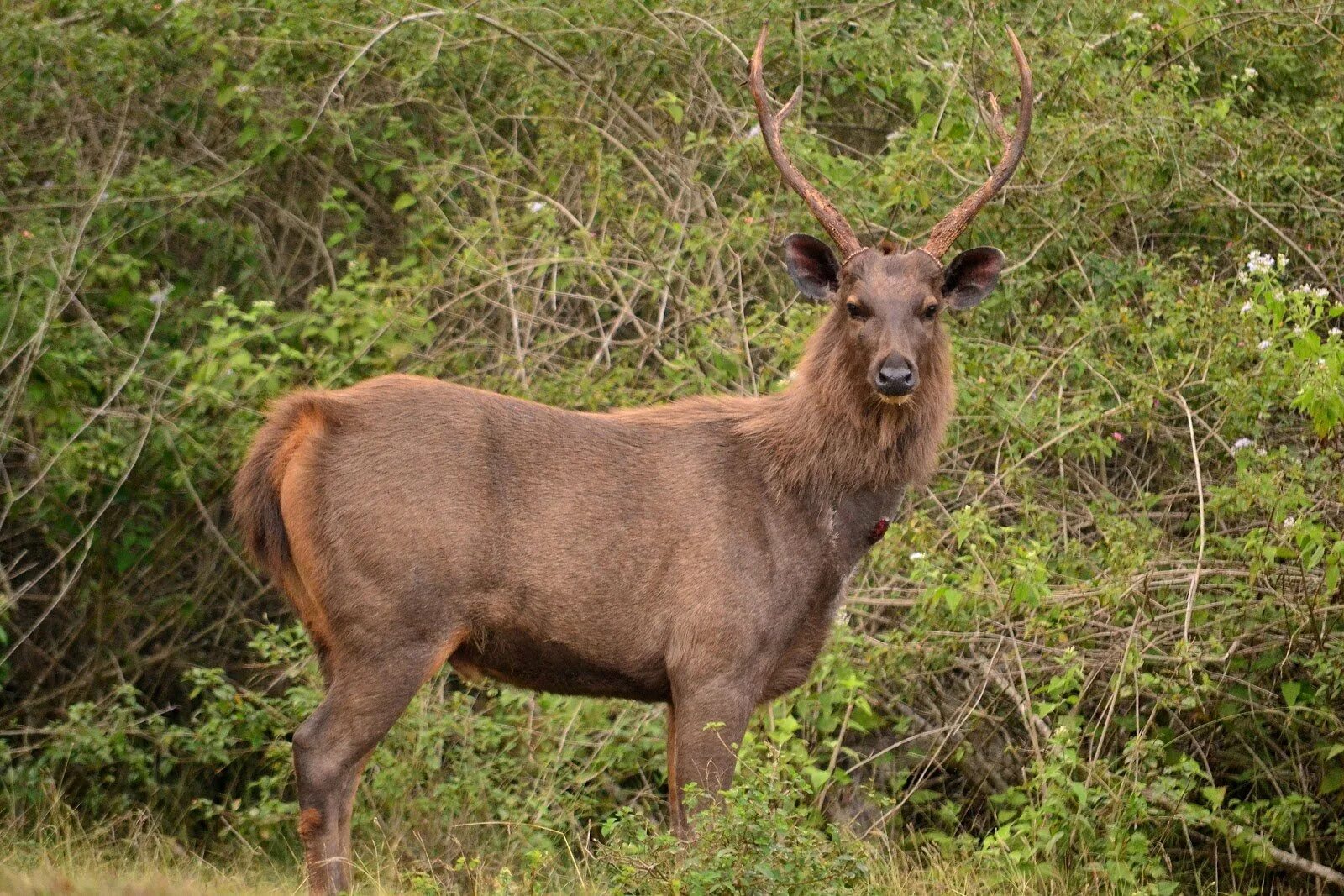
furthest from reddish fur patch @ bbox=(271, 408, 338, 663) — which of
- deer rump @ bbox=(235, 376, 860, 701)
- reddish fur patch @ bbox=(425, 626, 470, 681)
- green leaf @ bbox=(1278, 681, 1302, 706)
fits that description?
green leaf @ bbox=(1278, 681, 1302, 706)

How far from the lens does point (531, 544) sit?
6.12m

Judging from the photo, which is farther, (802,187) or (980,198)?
(802,187)

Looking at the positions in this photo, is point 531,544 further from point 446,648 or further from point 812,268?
point 812,268

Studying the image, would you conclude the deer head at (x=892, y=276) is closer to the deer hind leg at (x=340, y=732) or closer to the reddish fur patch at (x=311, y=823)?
the deer hind leg at (x=340, y=732)

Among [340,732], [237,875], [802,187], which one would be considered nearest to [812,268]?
[802,187]

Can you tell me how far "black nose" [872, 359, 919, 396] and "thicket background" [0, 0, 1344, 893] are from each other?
3.72 ft

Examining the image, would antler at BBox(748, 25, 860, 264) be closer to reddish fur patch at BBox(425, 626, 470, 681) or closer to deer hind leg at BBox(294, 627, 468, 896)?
reddish fur patch at BBox(425, 626, 470, 681)

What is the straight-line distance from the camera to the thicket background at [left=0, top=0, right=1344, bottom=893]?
705 centimetres

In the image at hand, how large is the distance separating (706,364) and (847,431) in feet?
7.13

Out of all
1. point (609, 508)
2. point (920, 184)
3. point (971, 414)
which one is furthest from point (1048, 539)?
point (609, 508)

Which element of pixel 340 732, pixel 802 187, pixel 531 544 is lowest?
pixel 340 732

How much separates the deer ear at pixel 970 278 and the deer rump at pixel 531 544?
1089mm

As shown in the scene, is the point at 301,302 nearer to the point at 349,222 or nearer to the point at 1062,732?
the point at 349,222

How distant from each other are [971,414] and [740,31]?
9.21 feet
